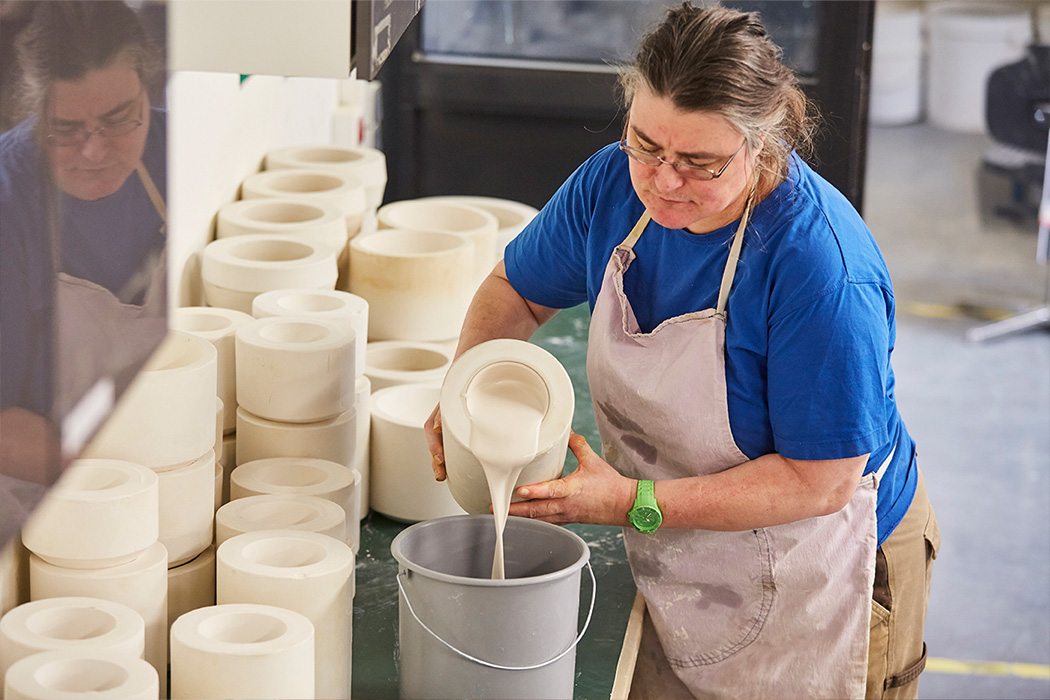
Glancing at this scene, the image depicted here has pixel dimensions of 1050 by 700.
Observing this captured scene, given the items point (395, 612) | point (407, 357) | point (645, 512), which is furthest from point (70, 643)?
point (407, 357)

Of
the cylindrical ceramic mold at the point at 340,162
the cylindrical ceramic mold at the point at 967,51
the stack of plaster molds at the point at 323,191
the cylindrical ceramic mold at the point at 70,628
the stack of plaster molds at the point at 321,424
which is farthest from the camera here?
the cylindrical ceramic mold at the point at 967,51

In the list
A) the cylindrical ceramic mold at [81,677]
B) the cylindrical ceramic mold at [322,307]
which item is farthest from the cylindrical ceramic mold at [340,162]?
the cylindrical ceramic mold at [81,677]

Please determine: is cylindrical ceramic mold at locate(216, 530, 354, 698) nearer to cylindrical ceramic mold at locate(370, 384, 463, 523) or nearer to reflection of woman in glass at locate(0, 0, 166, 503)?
reflection of woman in glass at locate(0, 0, 166, 503)

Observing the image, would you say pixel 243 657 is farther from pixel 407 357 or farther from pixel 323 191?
pixel 323 191

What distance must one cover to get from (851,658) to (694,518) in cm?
38

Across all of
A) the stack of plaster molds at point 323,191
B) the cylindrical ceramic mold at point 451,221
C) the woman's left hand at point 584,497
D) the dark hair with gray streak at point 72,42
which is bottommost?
the woman's left hand at point 584,497

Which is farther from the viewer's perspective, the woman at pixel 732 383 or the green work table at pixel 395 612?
the green work table at pixel 395 612

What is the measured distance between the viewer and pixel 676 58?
1.50m

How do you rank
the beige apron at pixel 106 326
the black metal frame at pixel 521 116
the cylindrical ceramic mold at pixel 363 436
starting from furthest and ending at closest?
the black metal frame at pixel 521 116 < the cylindrical ceramic mold at pixel 363 436 < the beige apron at pixel 106 326

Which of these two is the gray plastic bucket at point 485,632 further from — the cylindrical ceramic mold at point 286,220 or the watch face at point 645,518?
the cylindrical ceramic mold at point 286,220

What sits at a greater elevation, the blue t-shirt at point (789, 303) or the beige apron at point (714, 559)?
the blue t-shirt at point (789, 303)

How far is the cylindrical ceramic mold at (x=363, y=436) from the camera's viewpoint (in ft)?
6.48

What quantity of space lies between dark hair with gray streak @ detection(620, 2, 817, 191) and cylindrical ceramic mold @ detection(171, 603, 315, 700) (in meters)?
→ 0.78

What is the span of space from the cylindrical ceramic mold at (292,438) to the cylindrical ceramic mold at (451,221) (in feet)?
2.78
